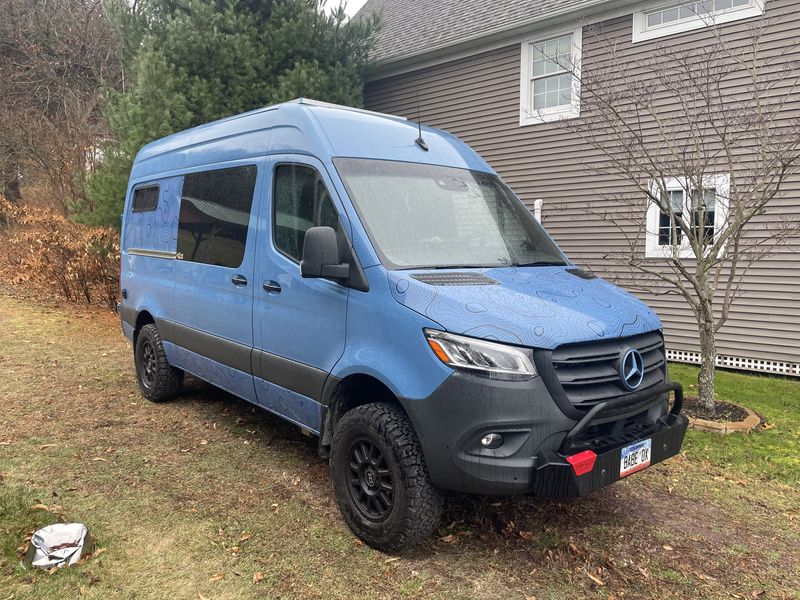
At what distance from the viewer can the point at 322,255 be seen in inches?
127

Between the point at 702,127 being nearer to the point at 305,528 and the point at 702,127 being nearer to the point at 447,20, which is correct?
the point at 447,20

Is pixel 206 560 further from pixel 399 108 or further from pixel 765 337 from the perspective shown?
pixel 399 108

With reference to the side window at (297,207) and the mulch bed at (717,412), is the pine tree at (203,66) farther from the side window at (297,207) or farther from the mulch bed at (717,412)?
the mulch bed at (717,412)

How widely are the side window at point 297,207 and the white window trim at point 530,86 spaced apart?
21.8 feet

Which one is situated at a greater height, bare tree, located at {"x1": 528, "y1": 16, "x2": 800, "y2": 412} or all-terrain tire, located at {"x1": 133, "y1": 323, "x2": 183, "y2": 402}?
bare tree, located at {"x1": 528, "y1": 16, "x2": 800, "y2": 412}

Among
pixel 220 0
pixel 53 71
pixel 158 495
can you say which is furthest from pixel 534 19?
pixel 53 71

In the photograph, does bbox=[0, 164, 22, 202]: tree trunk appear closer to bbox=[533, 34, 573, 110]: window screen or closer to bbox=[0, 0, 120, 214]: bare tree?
bbox=[0, 0, 120, 214]: bare tree

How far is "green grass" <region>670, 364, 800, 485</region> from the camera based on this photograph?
4570 mm

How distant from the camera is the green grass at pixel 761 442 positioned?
4570 millimetres

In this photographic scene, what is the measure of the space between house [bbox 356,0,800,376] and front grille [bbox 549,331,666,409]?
15.8 feet

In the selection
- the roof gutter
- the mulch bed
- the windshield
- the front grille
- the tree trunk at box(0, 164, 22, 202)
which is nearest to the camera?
the front grille

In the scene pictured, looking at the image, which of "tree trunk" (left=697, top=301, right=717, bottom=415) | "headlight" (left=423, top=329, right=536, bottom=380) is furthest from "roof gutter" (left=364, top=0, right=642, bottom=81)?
"headlight" (left=423, top=329, right=536, bottom=380)

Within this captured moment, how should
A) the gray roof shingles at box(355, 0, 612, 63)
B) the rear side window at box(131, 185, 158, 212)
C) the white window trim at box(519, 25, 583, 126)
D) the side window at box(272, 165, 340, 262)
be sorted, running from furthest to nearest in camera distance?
the gray roof shingles at box(355, 0, 612, 63)
the white window trim at box(519, 25, 583, 126)
the rear side window at box(131, 185, 158, 212)
the side window at box(272, 165, 340, 262)

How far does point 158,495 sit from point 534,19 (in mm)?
8840
